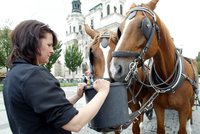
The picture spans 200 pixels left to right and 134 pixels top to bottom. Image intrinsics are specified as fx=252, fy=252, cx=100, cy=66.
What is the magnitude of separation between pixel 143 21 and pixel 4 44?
23.6 meters

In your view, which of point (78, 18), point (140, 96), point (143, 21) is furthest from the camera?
point (78, 18)

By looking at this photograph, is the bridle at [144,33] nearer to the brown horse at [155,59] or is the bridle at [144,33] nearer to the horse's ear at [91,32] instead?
A: the brown horse at [155,59]

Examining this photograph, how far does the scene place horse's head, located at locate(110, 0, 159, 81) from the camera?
2275 mm

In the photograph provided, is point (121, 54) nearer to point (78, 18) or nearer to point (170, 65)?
point (170, 65)

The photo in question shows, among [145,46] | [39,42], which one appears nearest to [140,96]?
[145,46]

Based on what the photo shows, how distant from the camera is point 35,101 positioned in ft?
4.53

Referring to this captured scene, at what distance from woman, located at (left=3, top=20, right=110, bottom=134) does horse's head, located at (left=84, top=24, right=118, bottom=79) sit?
A: 1.26 meters

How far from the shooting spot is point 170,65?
303cm

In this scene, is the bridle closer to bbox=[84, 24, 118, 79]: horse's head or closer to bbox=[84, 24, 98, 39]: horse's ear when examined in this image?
bbox=[84, 24, 118, 79]: horse's head

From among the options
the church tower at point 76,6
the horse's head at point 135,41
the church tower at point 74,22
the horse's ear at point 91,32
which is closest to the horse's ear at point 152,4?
the horse's head at point 135,41

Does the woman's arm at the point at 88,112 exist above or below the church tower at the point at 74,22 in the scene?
below

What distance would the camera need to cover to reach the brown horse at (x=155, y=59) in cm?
232

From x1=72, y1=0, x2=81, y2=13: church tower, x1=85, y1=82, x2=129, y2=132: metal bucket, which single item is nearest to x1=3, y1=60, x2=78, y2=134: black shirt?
x1=85, y1=82, x2=129, y2=132: metal bucket

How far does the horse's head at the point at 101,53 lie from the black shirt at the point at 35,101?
135 centimetres
